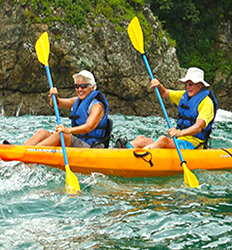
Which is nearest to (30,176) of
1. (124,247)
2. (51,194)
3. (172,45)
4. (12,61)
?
(51,194)

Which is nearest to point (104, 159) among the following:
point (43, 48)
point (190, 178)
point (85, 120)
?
point (85, 120)

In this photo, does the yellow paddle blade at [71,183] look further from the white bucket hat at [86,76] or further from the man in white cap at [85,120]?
the white bucket hat at [86,76]

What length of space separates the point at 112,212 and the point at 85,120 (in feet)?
5.58

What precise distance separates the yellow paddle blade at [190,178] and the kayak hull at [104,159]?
28 centimetres

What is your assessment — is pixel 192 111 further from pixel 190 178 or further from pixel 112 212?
pixel 112 212

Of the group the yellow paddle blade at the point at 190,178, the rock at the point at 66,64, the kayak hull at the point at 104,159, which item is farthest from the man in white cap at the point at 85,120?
the rock at the point at 66,64

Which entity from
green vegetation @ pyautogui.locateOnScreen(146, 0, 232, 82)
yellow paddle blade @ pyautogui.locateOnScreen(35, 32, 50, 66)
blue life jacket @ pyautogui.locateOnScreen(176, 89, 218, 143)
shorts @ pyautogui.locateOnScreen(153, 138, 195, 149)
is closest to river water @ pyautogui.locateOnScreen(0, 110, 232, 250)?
shorts @ pyautogui.locateOnScreen(153, 138, 195, 149)

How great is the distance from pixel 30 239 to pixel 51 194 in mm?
1001

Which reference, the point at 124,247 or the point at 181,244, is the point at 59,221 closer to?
the point at 124,247

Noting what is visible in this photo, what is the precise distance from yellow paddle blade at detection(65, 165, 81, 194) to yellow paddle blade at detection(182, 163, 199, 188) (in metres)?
1.15

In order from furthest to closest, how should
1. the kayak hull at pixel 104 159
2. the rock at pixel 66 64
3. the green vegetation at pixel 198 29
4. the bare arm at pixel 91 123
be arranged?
1. the green vegetation at pixel 198 29
2. the rock at pixel 66 64
3. the bare arm at pixel 91 123
4. the kayak hull at pixel 104 159

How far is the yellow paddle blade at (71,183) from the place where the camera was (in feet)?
14.2

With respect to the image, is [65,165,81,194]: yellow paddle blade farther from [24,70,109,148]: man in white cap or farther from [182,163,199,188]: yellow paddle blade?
[182,163,199,188]: yellow paddle blade

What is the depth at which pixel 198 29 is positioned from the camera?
14.8 m
